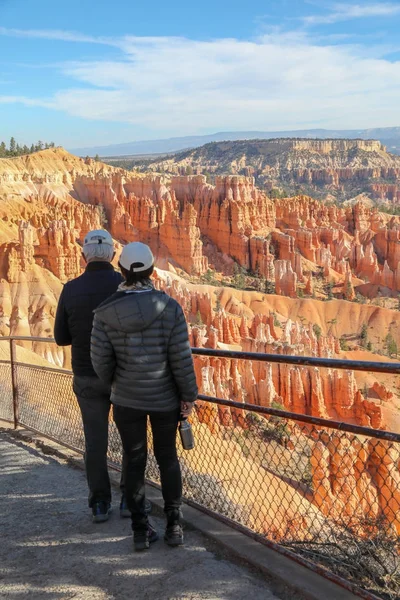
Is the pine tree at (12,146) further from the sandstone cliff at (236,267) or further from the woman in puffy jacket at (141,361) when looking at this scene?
the woman in puffy jacket at (141,361)

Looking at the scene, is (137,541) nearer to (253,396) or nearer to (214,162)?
(253,396)

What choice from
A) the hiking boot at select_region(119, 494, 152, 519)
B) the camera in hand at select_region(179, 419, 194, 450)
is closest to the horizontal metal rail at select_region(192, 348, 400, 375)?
the camera in hand at select_region(179, 419, 194, 450)

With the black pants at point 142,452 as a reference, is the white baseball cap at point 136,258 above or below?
above

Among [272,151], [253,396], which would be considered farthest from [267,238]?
[272,151]

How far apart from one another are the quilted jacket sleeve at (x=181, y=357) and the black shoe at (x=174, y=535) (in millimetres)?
946

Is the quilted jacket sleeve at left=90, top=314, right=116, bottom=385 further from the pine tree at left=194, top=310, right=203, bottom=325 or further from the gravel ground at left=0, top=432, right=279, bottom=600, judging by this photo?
the pine tree at left=194, top=310, right=203, bottom=325

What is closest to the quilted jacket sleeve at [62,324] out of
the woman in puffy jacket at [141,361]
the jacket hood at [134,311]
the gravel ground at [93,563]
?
the woman in puffy jacket at [141,361]

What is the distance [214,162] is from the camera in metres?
168

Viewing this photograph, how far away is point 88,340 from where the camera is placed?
158 inches

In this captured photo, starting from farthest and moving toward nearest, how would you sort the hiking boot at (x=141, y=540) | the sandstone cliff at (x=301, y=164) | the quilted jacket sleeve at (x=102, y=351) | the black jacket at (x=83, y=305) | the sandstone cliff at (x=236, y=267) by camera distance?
the sandstone cliff at (x=301, y=164), the sandstone cliff at (x=236, y=267), the black jacket at (x=83, y=305), the hiking boot at (x=141, y=540), the quilted jacket sleeve at (x=102, y=351)

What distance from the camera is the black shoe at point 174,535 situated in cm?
356

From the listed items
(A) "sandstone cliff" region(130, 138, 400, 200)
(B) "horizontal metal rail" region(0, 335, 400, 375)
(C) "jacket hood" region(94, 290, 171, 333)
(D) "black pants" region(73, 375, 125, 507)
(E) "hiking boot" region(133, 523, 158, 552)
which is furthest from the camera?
(A) "sandstone cliff" region(130, 138, 400, 200)

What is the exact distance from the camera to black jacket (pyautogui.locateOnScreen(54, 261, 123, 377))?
155 inches

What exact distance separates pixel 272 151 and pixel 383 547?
554 ft
